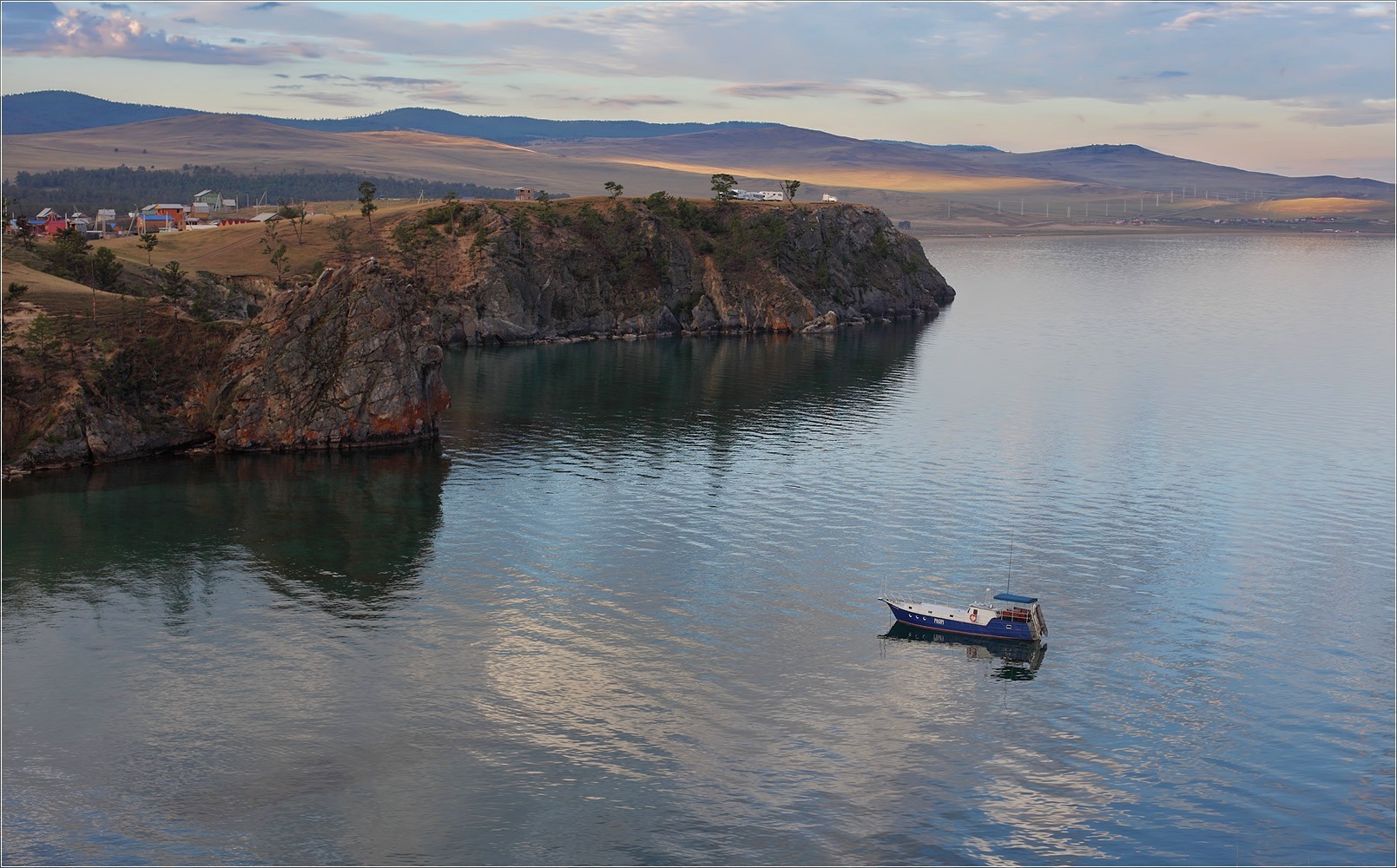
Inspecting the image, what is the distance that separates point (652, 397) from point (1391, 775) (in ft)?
398

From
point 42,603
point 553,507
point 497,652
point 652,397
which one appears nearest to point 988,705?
point 497,652

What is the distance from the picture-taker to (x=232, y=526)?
110 m

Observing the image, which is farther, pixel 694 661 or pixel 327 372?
pixel 327 372

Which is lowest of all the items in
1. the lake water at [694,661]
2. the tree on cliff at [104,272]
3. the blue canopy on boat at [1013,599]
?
the lake water at [694,661]

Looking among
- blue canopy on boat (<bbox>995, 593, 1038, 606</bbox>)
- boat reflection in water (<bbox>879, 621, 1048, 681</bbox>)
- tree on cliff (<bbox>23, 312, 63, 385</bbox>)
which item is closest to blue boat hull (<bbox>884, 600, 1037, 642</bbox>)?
boat reflection in water (<bbox>879, 621, 1048, 681</bbox>)

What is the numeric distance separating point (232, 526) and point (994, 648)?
6595 cm

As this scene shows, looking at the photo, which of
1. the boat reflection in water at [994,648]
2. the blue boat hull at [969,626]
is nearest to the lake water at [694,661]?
the boat reflection in water at [994,648]

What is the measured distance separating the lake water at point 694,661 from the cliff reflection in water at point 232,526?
478mm

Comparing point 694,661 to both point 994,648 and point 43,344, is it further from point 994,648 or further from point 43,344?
point 43,344

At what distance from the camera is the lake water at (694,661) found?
2434 inches

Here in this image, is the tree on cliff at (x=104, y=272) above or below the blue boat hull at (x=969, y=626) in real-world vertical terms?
above

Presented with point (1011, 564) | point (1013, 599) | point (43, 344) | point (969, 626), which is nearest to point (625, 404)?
point (43, 344)

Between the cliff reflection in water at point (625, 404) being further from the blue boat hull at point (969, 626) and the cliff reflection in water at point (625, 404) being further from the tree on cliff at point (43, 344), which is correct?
the blue boat hull at point (969, 626)

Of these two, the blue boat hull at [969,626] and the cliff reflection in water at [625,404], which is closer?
the blue boat hull at [969,626]
